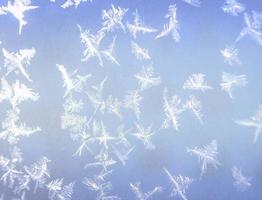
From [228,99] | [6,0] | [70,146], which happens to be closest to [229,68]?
[228,99]

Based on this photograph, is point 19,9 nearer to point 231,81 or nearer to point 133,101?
point 133,101

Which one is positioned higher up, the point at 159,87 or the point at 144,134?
the point at 159,87

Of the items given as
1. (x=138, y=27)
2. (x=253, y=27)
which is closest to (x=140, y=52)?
(x=138, y=27)

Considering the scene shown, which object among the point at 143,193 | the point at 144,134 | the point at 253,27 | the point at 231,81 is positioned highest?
the point at 253,27

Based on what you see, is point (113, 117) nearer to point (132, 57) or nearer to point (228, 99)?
point (132, 57)

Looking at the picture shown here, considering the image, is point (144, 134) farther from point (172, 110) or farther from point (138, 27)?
point (138, 27)

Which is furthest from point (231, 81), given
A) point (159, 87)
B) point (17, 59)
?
point (17, 59)

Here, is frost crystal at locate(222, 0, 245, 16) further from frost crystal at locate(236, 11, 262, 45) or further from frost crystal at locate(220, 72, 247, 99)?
frost crystal at locate(220, 72, 247, 99)

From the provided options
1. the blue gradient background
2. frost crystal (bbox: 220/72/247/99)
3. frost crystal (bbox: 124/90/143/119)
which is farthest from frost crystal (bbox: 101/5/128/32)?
frost crystal (bbox: 220/72/247/99)
